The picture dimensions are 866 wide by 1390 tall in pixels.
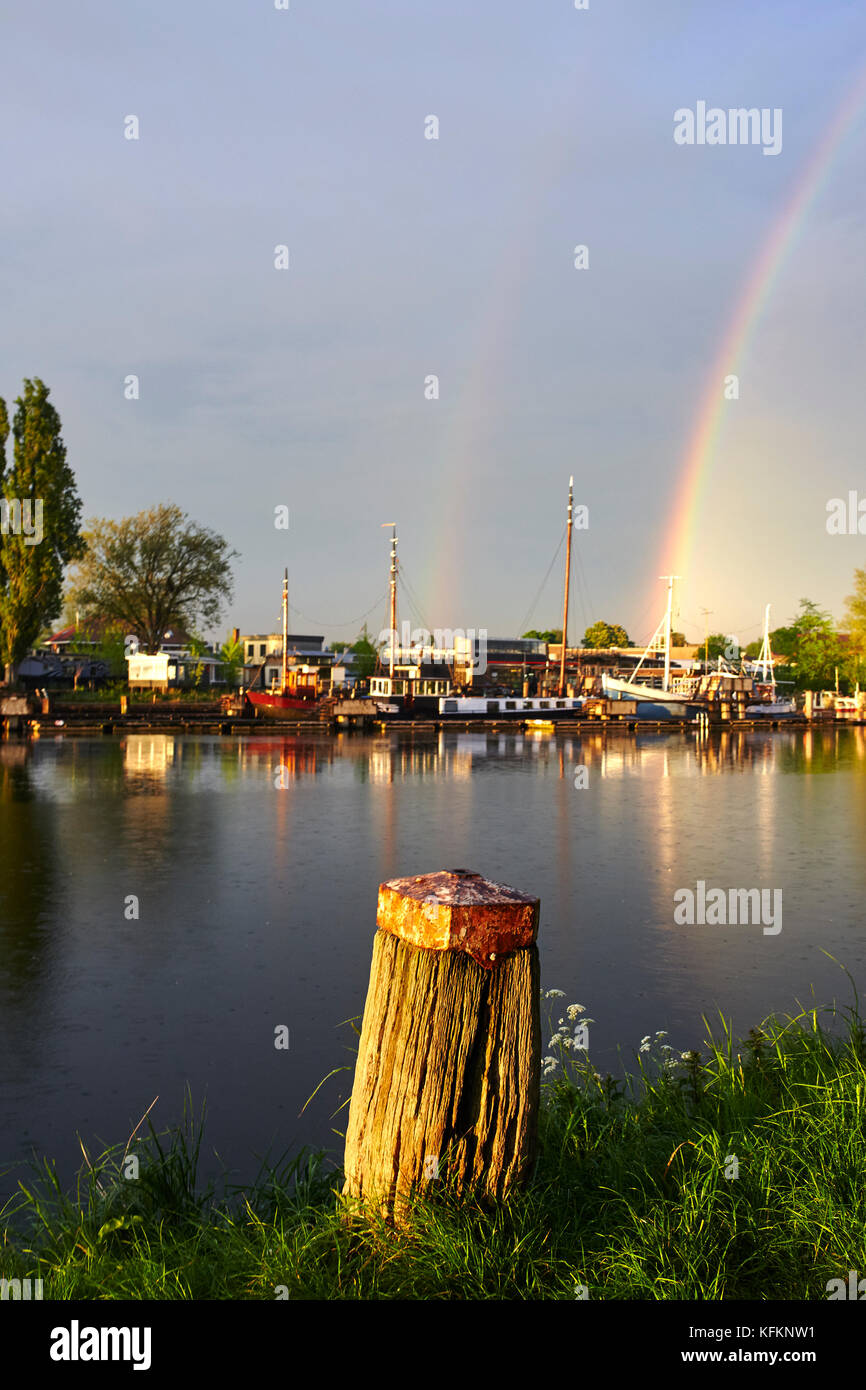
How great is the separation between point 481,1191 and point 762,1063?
3.31m

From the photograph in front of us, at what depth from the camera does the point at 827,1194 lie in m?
4.65

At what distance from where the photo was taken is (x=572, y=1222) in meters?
4.44

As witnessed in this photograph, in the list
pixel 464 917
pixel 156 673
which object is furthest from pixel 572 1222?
pixel 156 673

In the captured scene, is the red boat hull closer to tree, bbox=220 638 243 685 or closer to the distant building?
the distant building

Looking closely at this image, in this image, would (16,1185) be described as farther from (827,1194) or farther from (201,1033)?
(827,1194)

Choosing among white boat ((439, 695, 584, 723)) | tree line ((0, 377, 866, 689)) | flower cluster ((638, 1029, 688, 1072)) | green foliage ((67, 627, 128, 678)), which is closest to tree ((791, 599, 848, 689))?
tree line ((0, 377, 866, 689))

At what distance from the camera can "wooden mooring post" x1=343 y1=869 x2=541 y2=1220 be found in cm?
391

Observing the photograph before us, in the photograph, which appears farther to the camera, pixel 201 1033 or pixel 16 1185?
pixel 201 1033

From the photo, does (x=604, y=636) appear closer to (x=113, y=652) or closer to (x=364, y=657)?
(x=364, y=657)

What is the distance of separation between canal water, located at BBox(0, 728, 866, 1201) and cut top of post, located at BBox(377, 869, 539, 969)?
3.67 m

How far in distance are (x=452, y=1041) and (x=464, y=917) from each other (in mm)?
486

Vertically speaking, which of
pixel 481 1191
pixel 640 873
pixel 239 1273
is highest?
pixel 481 1191

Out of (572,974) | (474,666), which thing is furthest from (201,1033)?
(474,666)
